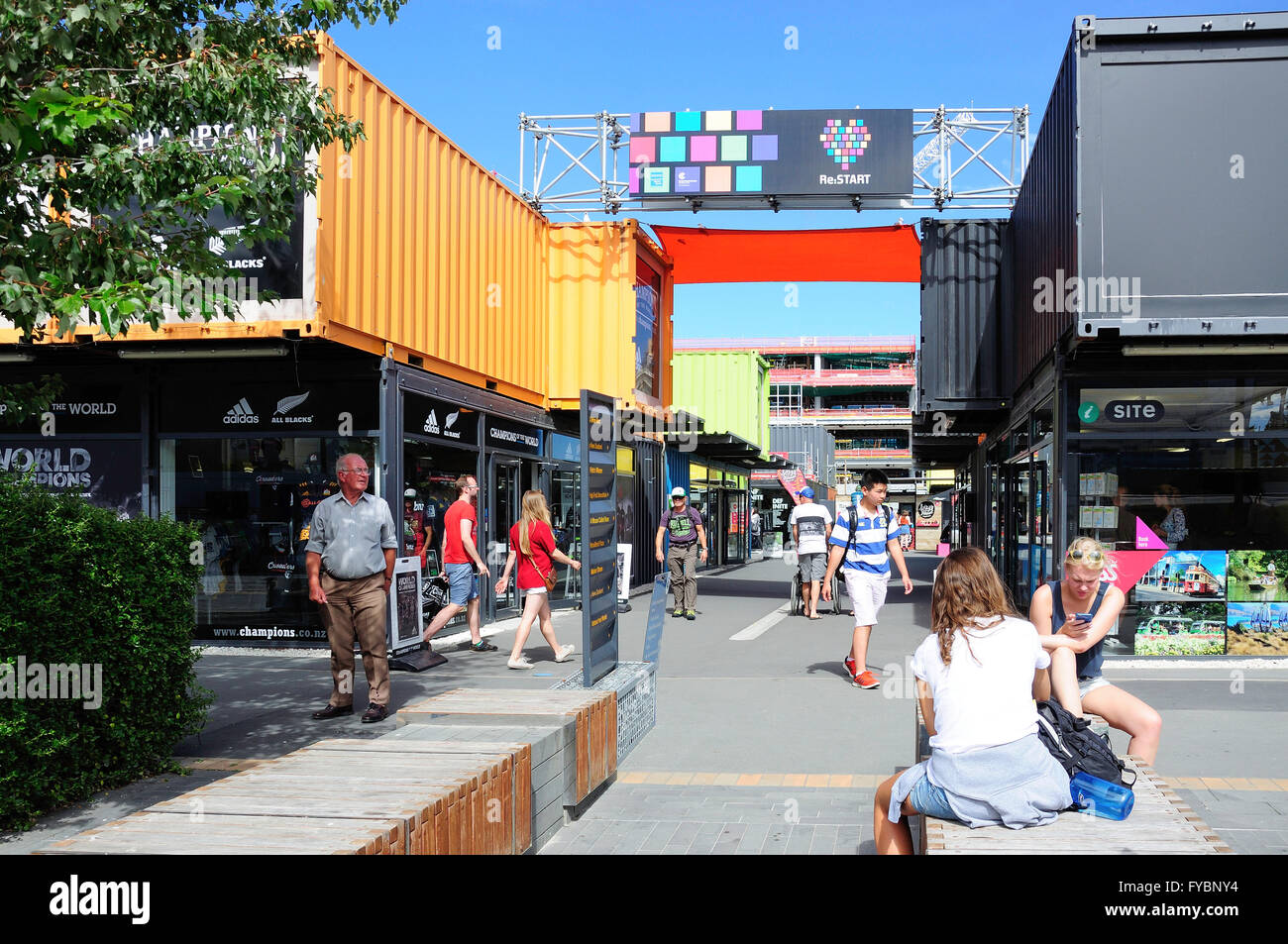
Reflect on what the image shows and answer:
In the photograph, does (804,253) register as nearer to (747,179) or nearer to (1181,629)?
(747,179)

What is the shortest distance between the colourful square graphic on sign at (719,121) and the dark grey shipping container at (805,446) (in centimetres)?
2718

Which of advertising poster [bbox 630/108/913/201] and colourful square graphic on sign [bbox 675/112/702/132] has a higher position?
colourful square graphic on sign [bbox 675/112/702/132]

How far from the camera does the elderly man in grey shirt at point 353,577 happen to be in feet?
24.5

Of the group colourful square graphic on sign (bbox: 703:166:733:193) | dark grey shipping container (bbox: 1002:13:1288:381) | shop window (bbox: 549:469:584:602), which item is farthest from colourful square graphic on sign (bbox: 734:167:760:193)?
dark grey shipping container (bbox: 1002:13:1288:381)

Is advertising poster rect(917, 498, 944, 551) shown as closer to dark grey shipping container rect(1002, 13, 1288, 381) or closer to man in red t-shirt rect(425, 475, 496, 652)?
dark grey shipping container rect(1002, 13, 1288, 381)

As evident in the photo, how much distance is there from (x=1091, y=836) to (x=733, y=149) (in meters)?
14.1

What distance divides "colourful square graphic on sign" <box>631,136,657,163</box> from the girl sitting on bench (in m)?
13.2

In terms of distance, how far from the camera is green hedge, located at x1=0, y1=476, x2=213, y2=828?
5.04m

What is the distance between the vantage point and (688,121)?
16.5 metres

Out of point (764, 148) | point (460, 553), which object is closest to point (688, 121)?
point (764, 148)

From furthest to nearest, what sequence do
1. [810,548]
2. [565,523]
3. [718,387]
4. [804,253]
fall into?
[718,387] → [804,253] → [565,523] → [810,548]

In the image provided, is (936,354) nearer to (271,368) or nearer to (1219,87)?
(1219,87)
